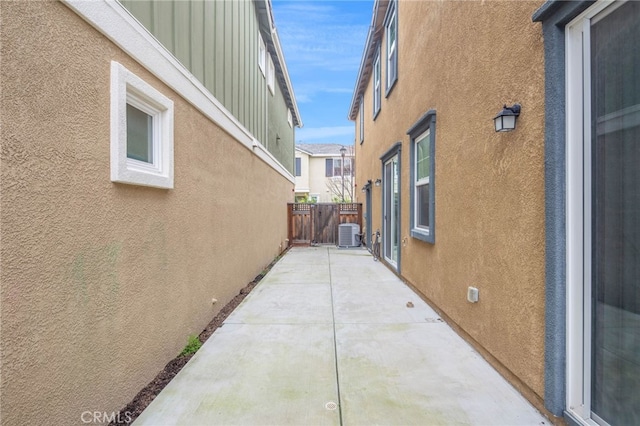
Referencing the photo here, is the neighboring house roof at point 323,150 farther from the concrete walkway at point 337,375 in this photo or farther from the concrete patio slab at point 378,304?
the concrete walkway at point 337,375

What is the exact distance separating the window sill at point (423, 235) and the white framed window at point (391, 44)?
3.23m

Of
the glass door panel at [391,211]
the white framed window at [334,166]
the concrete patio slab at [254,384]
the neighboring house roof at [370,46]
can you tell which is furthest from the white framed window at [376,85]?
the white framed window at [334,166]

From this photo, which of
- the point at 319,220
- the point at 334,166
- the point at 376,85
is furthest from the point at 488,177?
the point at 334,166

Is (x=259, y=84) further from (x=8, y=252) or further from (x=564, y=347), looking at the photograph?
(x=564, y=347)

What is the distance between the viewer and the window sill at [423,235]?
445 centimetres

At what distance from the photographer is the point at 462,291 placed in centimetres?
352

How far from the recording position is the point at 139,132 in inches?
108

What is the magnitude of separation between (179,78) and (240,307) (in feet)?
10.1

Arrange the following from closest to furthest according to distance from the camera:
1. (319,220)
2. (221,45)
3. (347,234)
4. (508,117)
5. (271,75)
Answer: (508,117) → (221,45) → (271,75) → (347,234) → (319,220)

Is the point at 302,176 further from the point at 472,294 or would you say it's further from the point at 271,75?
the point at 472,294

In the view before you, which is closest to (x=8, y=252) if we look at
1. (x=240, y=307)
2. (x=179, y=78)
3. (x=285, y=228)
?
(x=179, y=78)

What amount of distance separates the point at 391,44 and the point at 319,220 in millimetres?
7261

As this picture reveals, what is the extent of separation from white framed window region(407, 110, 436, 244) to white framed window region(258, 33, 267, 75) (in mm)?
4783

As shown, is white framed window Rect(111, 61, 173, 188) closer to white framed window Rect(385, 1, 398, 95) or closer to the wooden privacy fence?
white framed window Rect(385, 1, 398, 95)
